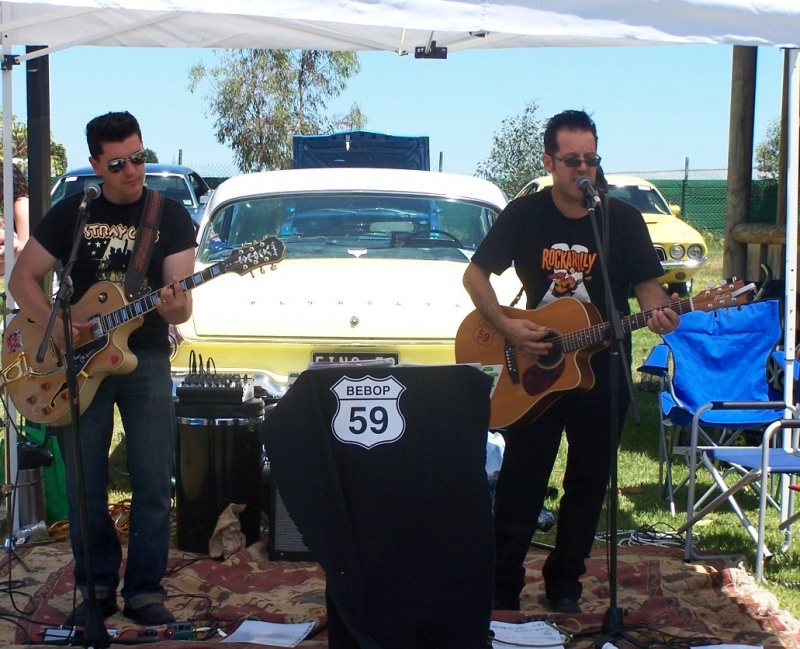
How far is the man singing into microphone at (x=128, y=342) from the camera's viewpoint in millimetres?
4309

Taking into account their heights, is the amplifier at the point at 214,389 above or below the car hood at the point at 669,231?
below

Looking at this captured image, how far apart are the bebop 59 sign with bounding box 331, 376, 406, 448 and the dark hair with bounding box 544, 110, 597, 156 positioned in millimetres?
1597

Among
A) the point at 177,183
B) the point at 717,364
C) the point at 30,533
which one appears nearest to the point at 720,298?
the point at 717,364

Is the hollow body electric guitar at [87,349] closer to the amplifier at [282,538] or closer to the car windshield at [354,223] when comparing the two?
the amplifier at [282,538]

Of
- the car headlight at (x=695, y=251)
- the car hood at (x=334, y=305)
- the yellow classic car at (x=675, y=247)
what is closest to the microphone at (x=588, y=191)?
the car hood at (x=334, y=305)

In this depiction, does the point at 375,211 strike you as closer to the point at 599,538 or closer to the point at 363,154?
the point at 599,538

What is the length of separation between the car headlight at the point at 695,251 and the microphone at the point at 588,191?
13823 mm

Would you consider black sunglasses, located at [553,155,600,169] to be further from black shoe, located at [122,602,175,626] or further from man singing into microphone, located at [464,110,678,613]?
black shoe, located at [122,602,175,626]

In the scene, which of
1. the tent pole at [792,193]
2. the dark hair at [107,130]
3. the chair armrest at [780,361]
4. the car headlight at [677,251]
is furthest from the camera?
the car headlight at [677,251]

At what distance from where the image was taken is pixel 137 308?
14.0ft

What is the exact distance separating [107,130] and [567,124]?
71.8 inches

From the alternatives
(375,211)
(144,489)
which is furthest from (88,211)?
(375,211)

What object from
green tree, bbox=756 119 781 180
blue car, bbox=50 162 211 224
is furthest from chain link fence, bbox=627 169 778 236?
blue car, bbox=50 162 211 224

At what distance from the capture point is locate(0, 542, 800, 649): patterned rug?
14.5ft
